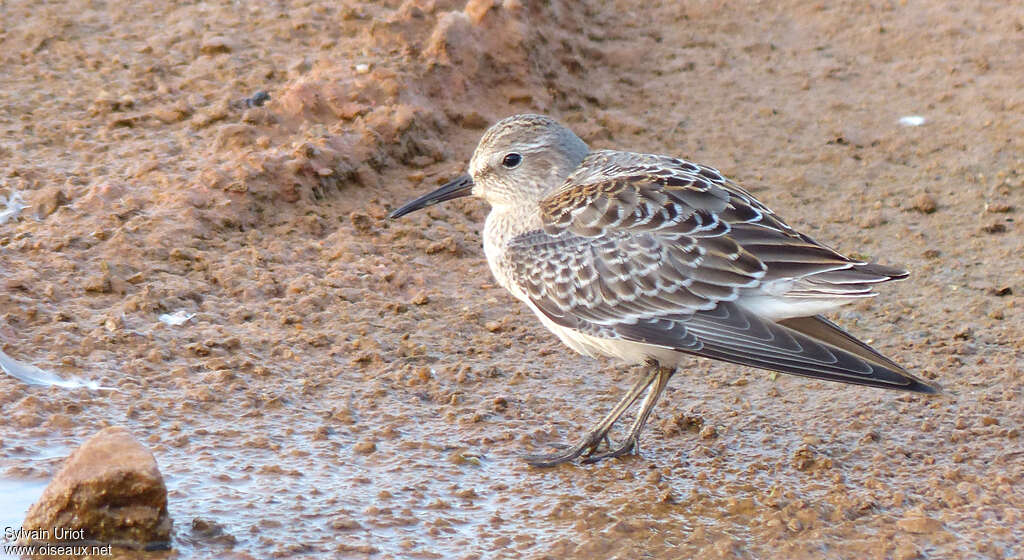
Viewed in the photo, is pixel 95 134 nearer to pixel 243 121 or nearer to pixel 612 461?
pixel 243 121

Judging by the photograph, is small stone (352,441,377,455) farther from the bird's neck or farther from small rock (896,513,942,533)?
small rock (896,513,942,533)

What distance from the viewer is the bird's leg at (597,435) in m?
6.16

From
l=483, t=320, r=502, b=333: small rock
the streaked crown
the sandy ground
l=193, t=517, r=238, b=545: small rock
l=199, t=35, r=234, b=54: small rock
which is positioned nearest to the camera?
l=193, t=517, r=238, b=545: small rock

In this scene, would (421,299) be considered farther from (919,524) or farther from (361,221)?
(919,524)

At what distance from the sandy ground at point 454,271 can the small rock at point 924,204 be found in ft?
0.07

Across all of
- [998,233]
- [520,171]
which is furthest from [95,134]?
[998,233]

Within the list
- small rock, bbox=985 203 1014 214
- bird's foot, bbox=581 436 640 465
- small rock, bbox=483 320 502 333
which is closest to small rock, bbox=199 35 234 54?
small rock, bbox=483 320 502 333

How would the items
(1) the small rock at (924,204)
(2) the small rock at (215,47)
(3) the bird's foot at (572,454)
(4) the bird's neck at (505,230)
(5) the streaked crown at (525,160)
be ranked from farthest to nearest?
(2) the small rock at (215,47), (1) the small rock at (924,204), (5) the streaked crown at (525,160), (4) the bird's neck at (505,230), (3) the bird's foot at (572,454)

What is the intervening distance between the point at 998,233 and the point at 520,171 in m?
3.14

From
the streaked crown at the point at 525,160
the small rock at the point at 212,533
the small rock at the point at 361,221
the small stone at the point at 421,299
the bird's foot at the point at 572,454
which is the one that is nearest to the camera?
the small rock at the point at 212,533

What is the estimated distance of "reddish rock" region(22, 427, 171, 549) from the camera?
516 centimetres

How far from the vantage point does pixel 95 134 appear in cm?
877

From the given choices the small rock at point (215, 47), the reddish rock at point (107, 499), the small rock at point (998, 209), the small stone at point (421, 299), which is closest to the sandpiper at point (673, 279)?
the small stone at point (421, 299)

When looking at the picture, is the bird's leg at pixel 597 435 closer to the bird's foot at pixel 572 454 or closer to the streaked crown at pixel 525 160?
the bird's foot at pixel 572 454
